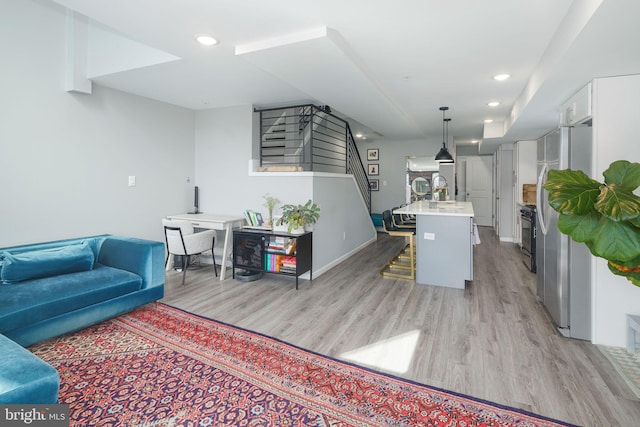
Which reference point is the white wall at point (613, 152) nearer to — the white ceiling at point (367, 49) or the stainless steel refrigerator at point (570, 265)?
the stainless steel refrigerator at point (570, 265)

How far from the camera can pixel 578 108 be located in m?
3.01

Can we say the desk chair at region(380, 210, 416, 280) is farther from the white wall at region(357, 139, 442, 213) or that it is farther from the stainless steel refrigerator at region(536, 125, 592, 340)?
the white wall at region(357, 139, 442, 213)

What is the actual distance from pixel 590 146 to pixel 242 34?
2.98 meters

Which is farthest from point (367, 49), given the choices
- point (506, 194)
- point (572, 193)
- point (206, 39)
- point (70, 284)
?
point (506, 194)

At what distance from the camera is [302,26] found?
8.02 feet

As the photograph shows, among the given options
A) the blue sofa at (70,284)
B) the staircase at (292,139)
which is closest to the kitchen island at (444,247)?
the staircase at (292,139)

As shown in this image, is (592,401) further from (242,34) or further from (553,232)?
(242,34)

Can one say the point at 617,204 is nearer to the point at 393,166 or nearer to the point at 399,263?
the point at 399,263

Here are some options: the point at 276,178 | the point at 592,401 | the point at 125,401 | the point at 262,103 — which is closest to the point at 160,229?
the point at 276,178

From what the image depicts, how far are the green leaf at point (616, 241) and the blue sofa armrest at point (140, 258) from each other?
356cm

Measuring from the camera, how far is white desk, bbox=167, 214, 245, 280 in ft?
14.7

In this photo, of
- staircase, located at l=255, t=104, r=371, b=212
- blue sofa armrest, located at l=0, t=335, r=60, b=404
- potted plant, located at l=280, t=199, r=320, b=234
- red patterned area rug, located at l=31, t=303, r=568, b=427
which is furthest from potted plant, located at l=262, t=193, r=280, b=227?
blue sofa armrest, located at l=0, t=335, r=60, b=404

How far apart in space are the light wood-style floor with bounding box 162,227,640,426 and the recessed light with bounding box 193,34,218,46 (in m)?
2.46

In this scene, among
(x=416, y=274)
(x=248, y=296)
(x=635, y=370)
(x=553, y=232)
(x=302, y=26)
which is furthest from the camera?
(x=416, y=274)
